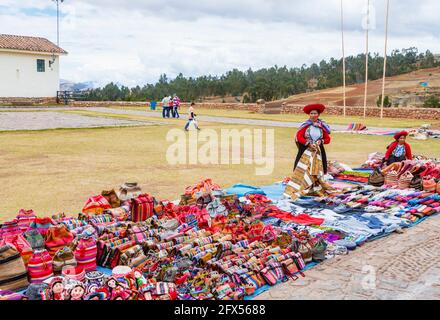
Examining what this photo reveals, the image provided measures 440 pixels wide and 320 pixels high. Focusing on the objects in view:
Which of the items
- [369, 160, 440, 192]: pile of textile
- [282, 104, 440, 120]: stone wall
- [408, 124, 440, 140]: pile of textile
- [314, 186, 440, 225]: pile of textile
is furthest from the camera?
[282, 104, 440, 120]: stone wall

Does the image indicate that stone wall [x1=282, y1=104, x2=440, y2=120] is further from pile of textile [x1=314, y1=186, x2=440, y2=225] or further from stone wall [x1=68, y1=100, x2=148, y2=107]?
pile of textile [x1=314, y1=186, x2=440, y2=225]

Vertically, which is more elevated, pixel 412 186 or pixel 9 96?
pixel 9 96

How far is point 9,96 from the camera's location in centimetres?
4300

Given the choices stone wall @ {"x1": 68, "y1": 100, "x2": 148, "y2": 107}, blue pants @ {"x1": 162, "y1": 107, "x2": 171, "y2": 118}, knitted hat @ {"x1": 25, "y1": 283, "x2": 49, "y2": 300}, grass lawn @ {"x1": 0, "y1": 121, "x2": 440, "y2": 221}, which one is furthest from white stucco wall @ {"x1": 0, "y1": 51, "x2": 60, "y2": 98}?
knitted hat @ {"x1": 25, "y1": 283, "x2": 49, "y2": 300}

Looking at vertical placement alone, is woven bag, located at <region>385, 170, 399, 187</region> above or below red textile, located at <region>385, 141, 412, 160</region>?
below

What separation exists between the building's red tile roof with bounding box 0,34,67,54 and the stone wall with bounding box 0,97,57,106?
437 cm

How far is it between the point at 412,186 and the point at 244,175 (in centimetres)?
333

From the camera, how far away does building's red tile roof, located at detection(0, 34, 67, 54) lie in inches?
1676

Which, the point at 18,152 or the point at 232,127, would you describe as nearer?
the point at 18,152

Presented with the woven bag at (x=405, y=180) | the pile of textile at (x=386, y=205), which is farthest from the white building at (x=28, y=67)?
the pile of textile at (x=386, y=205)

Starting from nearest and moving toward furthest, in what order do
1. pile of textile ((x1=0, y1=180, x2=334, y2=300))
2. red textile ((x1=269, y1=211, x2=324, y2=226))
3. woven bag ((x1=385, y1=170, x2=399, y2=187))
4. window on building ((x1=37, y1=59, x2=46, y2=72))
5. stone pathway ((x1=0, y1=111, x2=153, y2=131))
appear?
pile of textile ((x1=0, y1=180, x2=334, y2=300))
red textile ((x1=269, y1=211, x2=324, y2=226))
woven bag ((x1=385, y1=170, x2=399, y2=187))
stone pathway ((x1=0, y1=111, x2=153, y2=131))
window on building ((x1=37, y1=59, x2=46, y2=72))

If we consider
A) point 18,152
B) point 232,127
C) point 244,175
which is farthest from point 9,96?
point 244,175
